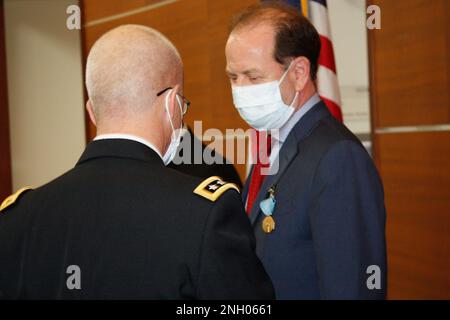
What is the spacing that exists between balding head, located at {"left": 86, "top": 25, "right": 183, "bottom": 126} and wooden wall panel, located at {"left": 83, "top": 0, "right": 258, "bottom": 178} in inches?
85.7

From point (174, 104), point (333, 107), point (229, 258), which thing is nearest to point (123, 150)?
point (174, 104)

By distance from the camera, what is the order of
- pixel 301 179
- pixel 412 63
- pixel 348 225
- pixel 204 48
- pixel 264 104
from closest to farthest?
pixel 348 225 → pixel 301 179 → pixel 264 104 → pixel 412 63 → pixel 204 48

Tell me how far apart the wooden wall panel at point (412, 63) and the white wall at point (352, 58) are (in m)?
0.07

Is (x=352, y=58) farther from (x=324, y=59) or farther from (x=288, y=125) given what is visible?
(x=288, y=125)

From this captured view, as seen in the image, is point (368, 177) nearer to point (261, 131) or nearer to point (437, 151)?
point (261, 131)

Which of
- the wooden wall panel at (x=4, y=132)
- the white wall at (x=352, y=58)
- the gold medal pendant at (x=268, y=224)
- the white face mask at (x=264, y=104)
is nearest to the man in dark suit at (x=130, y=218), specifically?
the gold medal pendant at (x=268, y=224)

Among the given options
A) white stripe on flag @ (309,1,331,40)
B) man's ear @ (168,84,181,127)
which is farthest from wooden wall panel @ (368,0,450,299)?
man's ear @ (168,84,181,127)

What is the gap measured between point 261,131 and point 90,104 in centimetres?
82

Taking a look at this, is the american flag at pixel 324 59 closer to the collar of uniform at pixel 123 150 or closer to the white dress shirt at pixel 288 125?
the white dress shirt at pixel 288 125

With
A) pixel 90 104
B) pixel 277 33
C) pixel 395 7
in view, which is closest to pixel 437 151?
pixel 395 7

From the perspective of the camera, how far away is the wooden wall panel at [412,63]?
2463 mm

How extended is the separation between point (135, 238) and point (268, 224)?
1.91ft

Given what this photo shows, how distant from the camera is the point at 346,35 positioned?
2.93 m

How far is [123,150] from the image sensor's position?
1.20 metres
